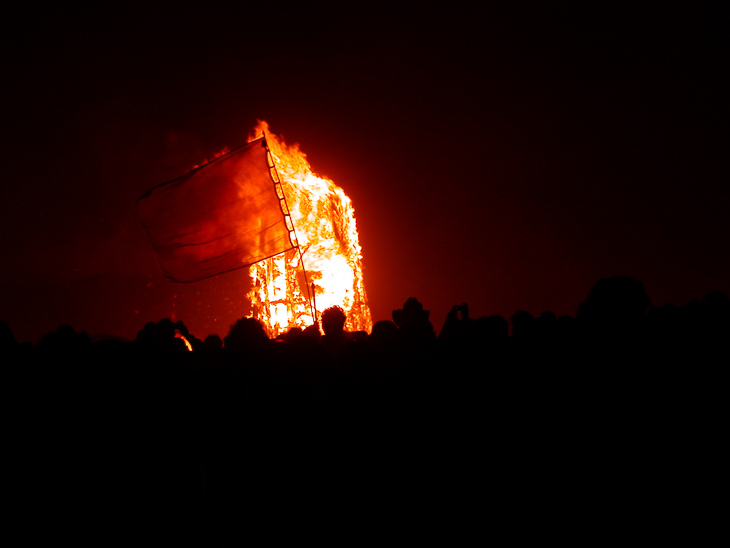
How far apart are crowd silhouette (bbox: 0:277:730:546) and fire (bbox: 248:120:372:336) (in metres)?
4.99

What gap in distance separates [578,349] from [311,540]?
63.5 inches

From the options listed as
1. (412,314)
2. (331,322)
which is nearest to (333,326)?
(331,322)

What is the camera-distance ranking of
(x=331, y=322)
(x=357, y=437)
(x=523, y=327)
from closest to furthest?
(x=357, y=437)
(x=523, y=327)
(x=331, y=322)

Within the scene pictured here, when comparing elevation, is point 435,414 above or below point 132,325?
below

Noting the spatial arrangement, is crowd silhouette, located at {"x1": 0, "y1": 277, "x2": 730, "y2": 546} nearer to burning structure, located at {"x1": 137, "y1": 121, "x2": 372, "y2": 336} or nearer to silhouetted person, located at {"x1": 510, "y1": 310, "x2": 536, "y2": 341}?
silhouetted person, located at {"x1": 510, "y1": 310, "x2": 536, "y2": 341}

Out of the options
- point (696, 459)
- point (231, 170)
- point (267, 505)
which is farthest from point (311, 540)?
point (231, 170)

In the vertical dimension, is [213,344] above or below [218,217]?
below

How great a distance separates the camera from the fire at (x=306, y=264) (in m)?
7.75

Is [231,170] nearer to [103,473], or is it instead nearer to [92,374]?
[92,374]

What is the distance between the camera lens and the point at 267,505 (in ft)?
7.80

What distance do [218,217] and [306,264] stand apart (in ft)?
9.98

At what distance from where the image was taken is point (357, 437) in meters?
2.47

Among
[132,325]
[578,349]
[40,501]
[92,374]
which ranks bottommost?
[40,501]

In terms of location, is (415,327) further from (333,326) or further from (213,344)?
(213,344)
